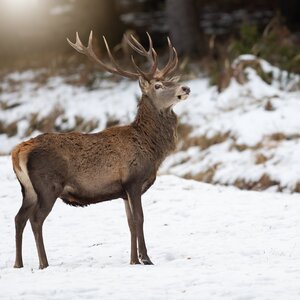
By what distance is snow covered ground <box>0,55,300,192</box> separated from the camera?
14016 millimetres

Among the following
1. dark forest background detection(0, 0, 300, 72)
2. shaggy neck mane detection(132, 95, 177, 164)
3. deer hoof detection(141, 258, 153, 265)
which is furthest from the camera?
dark forest background detection(0, 0, 300, 72)

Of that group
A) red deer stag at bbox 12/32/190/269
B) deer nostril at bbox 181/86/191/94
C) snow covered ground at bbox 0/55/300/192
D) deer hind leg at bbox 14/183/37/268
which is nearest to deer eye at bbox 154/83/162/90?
red deer stag at bbox 12/32/190/269

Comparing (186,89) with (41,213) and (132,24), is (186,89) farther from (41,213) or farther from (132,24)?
(132,24)

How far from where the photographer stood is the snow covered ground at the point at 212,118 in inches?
552

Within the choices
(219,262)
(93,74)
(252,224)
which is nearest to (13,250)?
(219,262)

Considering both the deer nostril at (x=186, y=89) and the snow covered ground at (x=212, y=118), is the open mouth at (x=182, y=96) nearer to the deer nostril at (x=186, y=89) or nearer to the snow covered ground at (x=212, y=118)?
the deer nostril at (x=186, y=89)

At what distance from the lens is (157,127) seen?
8.74m

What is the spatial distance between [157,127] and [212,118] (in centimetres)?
785

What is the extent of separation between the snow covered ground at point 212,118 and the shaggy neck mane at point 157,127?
15.5 feet

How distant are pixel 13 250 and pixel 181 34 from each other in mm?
11849

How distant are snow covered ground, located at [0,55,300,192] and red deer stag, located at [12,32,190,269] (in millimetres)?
4936

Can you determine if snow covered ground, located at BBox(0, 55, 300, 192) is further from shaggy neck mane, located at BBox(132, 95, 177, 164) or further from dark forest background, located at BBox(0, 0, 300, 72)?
shaggy neck mane, located at BBox(132, 95, 177, 164)

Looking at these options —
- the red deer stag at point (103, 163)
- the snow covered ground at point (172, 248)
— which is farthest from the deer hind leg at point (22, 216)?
the snow covered ground at point (172, 248)

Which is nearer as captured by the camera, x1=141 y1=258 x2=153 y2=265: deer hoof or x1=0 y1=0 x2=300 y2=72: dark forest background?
x1=141 y1=258 x2=153 y2=265: deer hoof
